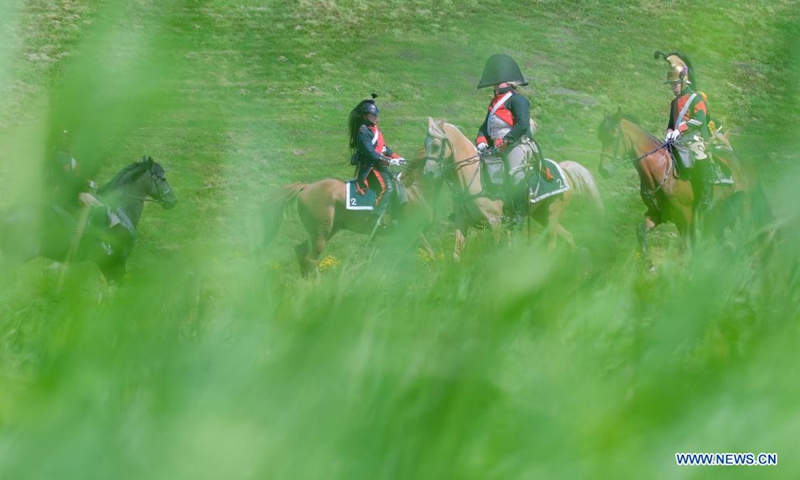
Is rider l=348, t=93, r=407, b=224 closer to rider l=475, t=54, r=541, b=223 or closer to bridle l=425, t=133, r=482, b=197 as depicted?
bridle l=425, t=133, r=482, b=197

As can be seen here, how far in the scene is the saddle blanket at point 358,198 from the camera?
15959mm

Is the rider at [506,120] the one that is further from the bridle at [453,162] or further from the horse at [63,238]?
the horse at [63,238]

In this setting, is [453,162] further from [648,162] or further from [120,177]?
[120,177]

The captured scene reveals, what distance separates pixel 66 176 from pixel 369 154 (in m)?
14.8

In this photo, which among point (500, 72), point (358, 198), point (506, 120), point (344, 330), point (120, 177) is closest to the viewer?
point (344, 330)

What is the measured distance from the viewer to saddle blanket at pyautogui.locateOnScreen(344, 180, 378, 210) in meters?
16.0

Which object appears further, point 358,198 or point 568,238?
point 358,198

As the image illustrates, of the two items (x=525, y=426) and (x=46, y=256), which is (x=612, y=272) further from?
(x=46, y=256)

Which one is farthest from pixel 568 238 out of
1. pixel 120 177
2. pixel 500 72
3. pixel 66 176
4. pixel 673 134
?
pixel 673 134

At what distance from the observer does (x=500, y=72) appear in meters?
14.8

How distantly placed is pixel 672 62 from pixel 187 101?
14.0 meters

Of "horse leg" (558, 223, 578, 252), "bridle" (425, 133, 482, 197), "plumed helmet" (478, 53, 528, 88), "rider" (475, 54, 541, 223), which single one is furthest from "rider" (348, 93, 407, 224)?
"horse leg" (558, 223, 578, 252)

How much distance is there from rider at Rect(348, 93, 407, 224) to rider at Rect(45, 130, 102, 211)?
47.6 ft

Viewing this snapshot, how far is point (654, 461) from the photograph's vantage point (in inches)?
33.9
